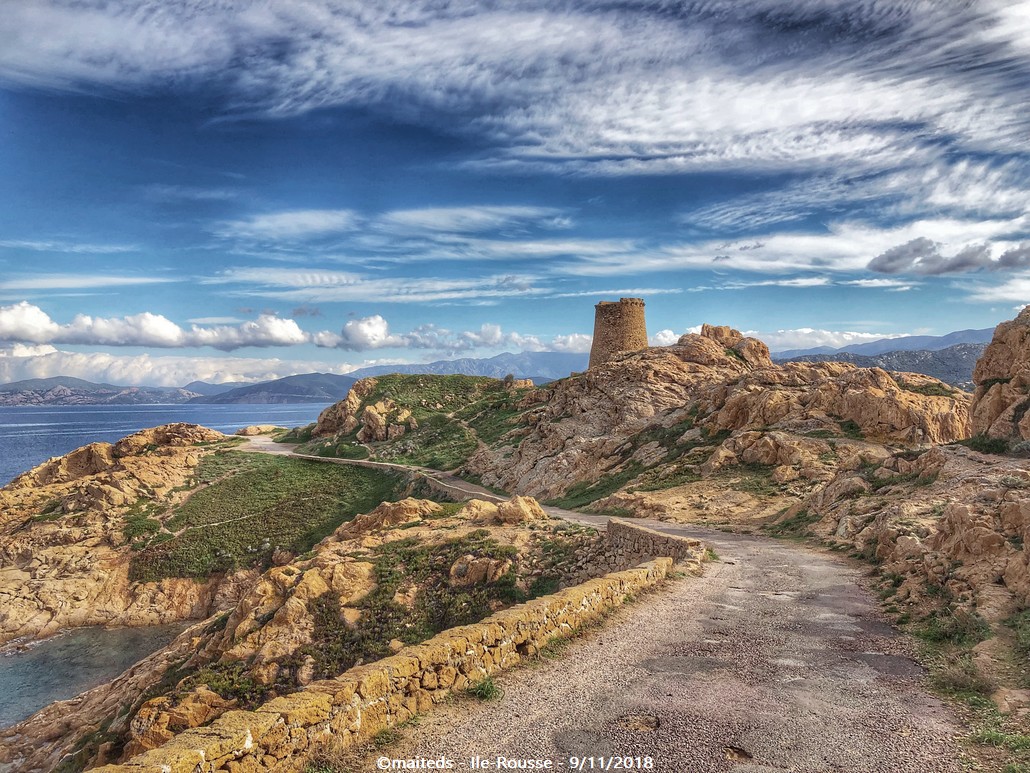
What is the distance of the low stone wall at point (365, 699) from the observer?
6539 mm

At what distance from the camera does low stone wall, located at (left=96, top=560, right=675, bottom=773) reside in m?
6.54

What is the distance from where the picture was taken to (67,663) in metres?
30.6

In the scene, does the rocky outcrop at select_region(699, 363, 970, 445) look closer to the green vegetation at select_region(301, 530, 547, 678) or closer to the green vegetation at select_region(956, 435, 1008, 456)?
the green vegetation at select_region(956, 435, 1008, 456)

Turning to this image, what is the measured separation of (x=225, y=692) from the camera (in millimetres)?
14008

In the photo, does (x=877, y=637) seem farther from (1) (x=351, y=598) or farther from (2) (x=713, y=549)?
(1) (x=351, y=598)

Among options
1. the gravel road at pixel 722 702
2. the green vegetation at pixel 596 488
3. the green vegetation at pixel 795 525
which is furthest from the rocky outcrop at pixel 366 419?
the gravel road at pixel 722 702

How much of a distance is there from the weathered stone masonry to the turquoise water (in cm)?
2763

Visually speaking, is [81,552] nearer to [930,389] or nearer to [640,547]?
[640,547]

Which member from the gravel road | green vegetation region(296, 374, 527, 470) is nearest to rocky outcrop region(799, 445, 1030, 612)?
the gravel road

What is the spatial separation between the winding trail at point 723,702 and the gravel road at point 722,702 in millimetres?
23

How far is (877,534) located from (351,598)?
54.3ft

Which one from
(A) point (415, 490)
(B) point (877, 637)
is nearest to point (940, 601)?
(B) point (877, 637)

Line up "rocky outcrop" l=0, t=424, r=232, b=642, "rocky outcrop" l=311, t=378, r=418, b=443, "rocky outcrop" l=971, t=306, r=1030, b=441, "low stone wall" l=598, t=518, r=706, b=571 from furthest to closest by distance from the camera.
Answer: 1. "rocky outcrop" l=311, t=378, r=418, b=443
2. "rocky outcrop" l=0, t=424, r=232, b=642
3. "rocky outcrop" l=971, t=306, r=1030, b=441
4. "low stone wall" l=598, t=518, r=706, b=571

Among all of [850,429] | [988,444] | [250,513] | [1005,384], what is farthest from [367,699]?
[250,513]
